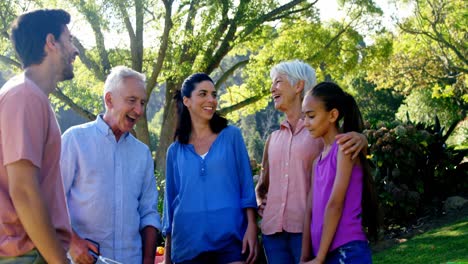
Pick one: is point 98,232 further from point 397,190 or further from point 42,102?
point 397,190

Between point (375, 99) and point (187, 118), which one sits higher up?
point (375, 99)

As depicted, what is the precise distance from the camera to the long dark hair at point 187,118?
390 centimetres

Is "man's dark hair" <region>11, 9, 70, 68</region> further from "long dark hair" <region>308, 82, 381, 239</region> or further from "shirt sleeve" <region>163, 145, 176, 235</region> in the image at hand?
"long dark hair" <region>308, 82, 381, 239</region>

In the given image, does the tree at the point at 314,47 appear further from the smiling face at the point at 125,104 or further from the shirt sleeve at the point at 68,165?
the shirt sleeve at the point at 68,165

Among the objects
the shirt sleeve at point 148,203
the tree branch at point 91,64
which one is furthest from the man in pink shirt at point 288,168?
the tree branch at point 91,64

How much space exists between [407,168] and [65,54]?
25.9 feet

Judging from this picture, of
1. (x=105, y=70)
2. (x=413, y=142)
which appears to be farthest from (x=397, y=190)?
(x=105, y=70)

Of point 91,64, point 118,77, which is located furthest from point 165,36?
point 118,77

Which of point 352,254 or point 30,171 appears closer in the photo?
point 30,171

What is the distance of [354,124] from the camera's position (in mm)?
3543

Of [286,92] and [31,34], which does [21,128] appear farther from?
[286,92]

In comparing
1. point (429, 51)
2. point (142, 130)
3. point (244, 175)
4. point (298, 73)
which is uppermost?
point (429, 51)

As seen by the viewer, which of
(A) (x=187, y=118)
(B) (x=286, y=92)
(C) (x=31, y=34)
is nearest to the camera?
(C) (x=31, y=34)

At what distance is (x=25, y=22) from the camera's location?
264cm
